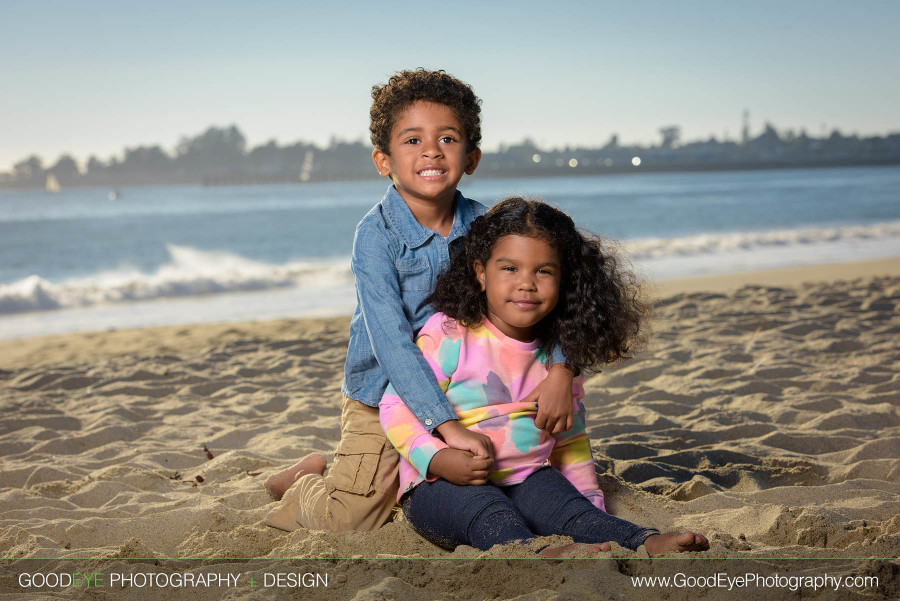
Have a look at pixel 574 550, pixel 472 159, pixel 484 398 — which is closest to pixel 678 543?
pixel 574 550

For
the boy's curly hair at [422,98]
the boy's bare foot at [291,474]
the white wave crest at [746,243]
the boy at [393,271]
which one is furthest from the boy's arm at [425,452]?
the white wave crest at [746,243]

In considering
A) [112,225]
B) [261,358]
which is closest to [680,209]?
[112,225]

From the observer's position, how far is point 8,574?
216 centimetres

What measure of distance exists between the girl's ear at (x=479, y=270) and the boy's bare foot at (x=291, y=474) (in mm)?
994

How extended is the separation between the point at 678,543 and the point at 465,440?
2.03 feet

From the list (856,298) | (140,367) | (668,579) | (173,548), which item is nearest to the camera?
(668,579)

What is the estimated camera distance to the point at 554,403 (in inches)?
88.4

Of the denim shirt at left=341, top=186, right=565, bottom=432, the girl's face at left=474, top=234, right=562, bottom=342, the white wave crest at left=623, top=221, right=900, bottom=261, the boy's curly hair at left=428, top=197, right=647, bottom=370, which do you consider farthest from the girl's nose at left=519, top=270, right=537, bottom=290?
the white wave crest at left=623, top=221, right=900, bottom=261

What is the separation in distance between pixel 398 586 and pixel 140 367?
3730 mm

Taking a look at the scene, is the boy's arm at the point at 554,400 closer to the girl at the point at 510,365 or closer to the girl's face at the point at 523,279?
the girl at the point at 510,365

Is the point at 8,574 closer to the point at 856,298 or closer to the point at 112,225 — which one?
the point at 856,298

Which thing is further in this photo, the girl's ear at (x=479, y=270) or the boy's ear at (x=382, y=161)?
the boy's ear at (x=382, y=161)

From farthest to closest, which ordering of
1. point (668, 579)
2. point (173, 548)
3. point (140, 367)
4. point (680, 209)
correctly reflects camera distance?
point (680, 209)
point (140, 367)
point (173, 548)
point (668, 579)

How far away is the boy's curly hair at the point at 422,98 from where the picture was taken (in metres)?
2.40
